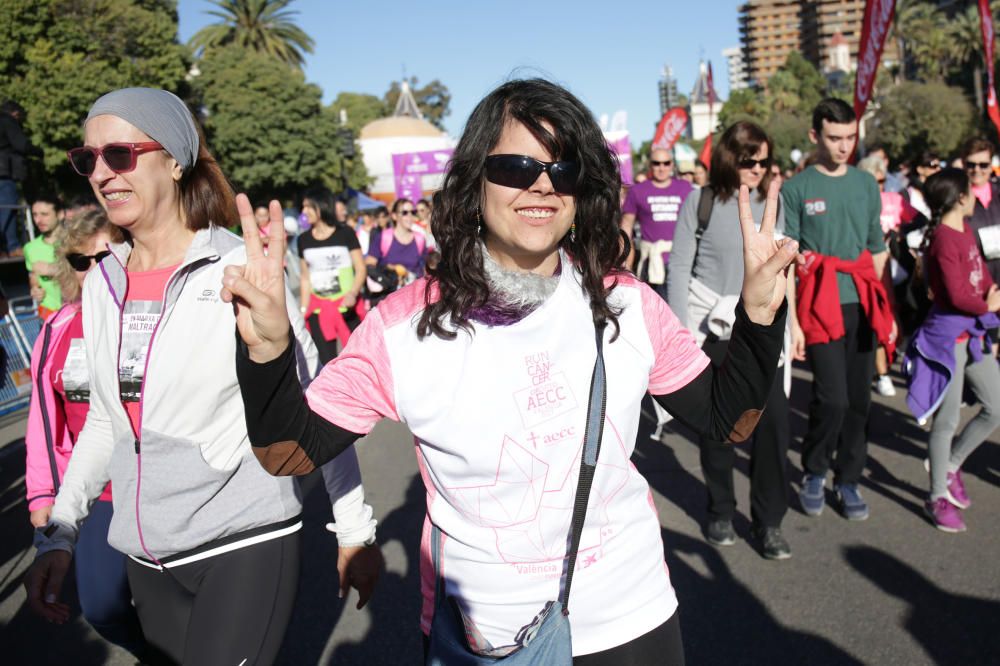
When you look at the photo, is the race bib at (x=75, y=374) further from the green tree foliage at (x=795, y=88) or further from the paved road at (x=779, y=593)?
the green tree foliage at (x=795, y=88)

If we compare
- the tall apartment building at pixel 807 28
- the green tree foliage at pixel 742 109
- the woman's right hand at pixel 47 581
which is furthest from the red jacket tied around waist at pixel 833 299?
the tall apartment building at pixel 807 28

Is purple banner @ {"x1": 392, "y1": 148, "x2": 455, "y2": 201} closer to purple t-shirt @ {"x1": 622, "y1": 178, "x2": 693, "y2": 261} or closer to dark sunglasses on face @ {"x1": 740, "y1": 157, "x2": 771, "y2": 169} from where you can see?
purple t-shirt @ {"x1": 622, "y1": 178, "x2": 693, "y2": 261}

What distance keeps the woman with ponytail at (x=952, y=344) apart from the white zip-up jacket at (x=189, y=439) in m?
3.73

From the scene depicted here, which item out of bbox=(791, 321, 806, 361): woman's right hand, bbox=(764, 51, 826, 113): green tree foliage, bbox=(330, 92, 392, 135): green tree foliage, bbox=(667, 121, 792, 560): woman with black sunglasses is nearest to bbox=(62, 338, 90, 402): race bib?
bbox=(667, 121, 792, 560): woman with black sunglasses

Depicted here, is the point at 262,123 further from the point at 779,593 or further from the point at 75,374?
the point at 779,593

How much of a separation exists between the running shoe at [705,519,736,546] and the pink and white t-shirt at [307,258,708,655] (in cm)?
269

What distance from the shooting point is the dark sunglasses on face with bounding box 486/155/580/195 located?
6.13 feet

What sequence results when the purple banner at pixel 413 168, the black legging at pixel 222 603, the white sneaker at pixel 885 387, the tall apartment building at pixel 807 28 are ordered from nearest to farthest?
the black legging at pixel 222 603 < the white sneaker at pixel 885 387 < the purple banner at pixel 413 168 < the tall apartment building at pixel 807 28

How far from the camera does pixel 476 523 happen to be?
177cm

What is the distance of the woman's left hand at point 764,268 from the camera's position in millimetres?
1782

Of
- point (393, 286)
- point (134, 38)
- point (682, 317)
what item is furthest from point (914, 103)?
point (682, 317)

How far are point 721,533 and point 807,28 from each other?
630 feet

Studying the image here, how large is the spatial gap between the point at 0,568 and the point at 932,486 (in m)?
5.31

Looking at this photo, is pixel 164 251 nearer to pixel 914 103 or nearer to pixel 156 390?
pixel 156 390
